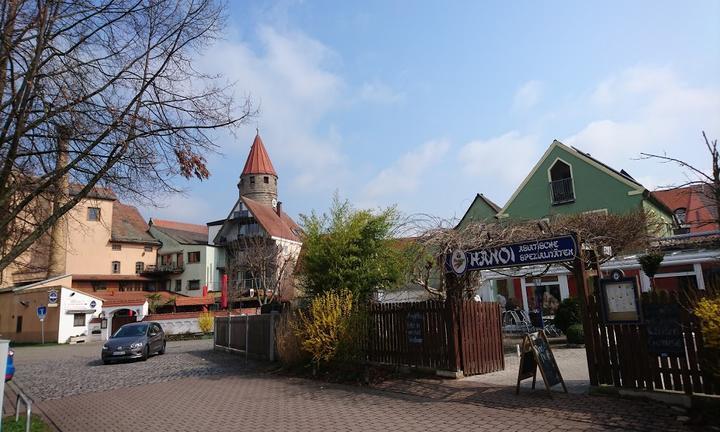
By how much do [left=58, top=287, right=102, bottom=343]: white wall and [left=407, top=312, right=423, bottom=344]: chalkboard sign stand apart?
36621 millimetres

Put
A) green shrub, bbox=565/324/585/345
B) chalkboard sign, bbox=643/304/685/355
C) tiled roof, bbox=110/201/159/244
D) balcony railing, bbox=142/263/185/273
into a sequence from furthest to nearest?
balcony railing, bbox=142/263/185/273, tiled roof, bbox=110/201/159/244, green shrub, bbox=565/324/585/345, chalkboard sign, bbox=643/304/685/355

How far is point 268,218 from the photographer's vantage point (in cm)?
6159

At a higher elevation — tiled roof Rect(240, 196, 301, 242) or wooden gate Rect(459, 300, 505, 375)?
tiled roof Rect(240, 196, 301, 242)

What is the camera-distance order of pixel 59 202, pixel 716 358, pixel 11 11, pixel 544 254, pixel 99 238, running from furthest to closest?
1. pixel 99 238
2. pixel 544 254
3. pixel 59 202
4. pixel 716 358
5. pixel 11 11

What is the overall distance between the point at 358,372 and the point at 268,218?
51457 mm

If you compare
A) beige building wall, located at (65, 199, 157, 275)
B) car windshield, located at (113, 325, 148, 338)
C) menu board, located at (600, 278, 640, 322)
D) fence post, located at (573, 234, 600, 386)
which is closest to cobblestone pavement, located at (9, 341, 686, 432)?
fence post, located at (573, 234, 600, 386)

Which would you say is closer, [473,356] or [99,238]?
[473,356]

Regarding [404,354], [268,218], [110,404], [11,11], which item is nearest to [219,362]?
[110,404]

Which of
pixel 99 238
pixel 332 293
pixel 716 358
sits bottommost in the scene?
pixel 716 358

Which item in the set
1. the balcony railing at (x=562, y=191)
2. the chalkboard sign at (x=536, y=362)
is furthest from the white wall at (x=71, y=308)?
the chalkboard sign at (x=536, y=362)

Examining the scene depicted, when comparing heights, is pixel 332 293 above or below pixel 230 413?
above

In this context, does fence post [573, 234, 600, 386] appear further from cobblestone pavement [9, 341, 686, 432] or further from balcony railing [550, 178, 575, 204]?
balcony railing [550, 178, 575, 204]

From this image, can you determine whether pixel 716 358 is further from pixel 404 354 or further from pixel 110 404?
pixel 110 404

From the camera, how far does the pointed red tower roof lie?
242ft
